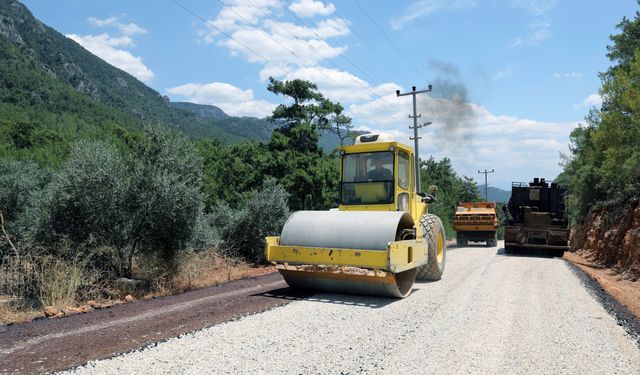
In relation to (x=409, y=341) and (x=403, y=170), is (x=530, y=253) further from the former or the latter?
(x=409, y=341)

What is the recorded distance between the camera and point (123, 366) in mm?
Answer: 4895

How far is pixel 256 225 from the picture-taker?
57.4 feet

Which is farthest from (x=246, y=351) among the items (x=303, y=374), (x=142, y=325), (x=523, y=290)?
(x=523, y=290)

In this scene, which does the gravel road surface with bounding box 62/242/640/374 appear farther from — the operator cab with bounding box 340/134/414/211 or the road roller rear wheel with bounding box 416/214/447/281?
the operator cab with bounding box 340/134/414/211

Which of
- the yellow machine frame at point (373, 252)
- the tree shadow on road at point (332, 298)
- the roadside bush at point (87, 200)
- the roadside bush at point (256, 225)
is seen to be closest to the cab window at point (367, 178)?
the yellow machine frame at point (373, 252)

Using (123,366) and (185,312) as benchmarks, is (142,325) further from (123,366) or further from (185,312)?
(123,366)

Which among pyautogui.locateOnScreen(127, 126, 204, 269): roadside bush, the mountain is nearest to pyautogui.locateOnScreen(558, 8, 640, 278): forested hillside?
pyautogui.locateOnScreen(127, 126, 204, 269): roadside bush

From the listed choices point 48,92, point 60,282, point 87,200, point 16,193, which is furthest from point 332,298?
point 48,92

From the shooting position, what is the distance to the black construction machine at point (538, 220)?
20062 mm

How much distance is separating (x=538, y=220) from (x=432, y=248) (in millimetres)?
12215

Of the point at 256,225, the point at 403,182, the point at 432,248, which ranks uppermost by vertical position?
the point at 403,182

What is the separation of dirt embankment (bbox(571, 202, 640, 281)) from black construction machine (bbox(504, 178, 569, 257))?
5.37 feet

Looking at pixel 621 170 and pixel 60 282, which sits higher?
pixel 621 170

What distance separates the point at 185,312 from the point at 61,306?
8.55ft
